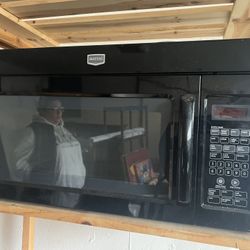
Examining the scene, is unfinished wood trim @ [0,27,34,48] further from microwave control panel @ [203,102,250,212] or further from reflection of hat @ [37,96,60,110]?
microwave control panel @ [203,102,250,212]

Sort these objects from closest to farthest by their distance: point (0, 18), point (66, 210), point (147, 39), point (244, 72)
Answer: point (244, 72), point (66, 210), point (0, 18), point (147, 39)

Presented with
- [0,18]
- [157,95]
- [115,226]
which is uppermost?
[0,18]

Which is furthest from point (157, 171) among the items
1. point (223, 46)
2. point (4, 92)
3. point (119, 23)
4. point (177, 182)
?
point (119, 23)

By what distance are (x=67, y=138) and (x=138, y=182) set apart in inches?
7.4

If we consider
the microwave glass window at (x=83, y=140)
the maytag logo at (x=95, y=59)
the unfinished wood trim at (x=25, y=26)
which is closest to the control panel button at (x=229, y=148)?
the microwave glass window at (x=83, y=140)

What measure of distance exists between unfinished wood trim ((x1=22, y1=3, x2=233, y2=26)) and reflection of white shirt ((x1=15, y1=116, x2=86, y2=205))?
0.34m

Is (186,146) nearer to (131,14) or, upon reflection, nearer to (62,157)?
(62,157)

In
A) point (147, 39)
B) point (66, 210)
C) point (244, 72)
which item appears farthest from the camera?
point (147, 39)

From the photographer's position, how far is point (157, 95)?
1.80 ft

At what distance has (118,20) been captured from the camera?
820mm

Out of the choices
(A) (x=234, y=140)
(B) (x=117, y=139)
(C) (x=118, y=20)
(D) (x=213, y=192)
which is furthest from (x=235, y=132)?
(C) (x=118, y=20)

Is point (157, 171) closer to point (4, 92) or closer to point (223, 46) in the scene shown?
point (223, 46)

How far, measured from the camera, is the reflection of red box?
57 centimetres

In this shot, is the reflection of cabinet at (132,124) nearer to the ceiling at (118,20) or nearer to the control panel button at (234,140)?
the control panel button at (234,140)
